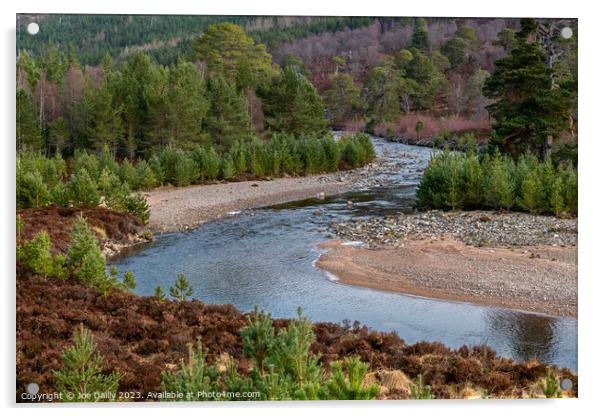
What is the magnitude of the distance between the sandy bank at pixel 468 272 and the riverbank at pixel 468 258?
0.4 inches

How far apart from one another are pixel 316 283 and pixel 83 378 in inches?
129

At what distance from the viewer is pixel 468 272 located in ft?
30.6

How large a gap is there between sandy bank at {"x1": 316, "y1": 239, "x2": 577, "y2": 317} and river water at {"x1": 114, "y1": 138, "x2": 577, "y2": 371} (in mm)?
223

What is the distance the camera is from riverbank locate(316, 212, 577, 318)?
8.21 metres

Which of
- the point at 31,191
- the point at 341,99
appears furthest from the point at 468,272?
the point at 31,191

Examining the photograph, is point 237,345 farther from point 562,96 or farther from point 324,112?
point 562,96

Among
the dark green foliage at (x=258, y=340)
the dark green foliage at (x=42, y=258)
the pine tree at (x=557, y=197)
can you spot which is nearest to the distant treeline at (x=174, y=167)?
the dark green foliage at (x=42, y=258)

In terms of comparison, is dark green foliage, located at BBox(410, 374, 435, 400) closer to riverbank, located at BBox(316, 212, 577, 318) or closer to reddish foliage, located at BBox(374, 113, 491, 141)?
riverbank, located at BBox(316, 212, 577, 318)

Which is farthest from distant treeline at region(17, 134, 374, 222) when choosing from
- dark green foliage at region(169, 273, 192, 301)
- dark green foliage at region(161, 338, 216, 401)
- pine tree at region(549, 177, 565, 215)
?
dark green foliage at region(161, 338, 216, 401)

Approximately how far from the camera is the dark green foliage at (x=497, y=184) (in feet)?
27.7

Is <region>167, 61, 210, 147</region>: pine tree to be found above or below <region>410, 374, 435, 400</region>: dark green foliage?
above

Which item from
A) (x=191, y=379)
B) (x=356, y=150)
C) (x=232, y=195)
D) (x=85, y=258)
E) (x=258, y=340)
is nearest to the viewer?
(x=191, y=379)

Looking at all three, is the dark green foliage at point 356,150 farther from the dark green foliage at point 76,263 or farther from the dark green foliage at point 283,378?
the dark green foliage at point 283,378

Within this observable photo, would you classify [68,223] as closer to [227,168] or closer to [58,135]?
[58,135]
